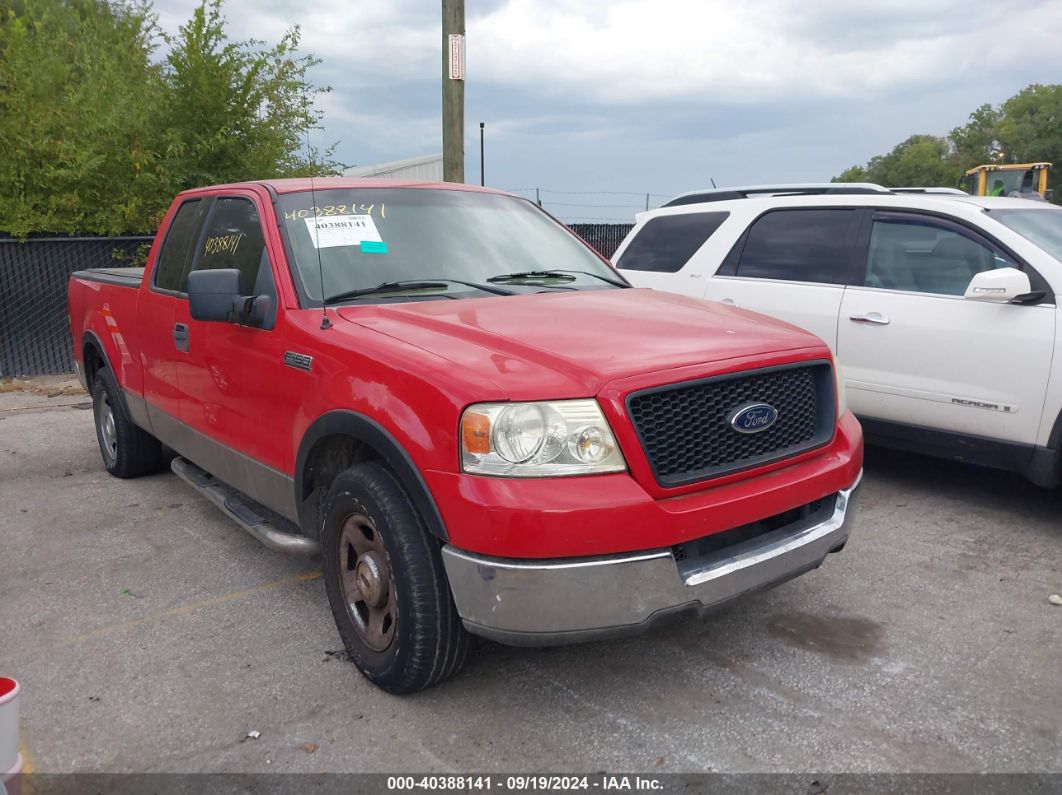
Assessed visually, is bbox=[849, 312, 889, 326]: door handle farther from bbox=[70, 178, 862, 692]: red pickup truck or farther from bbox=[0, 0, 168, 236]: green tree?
bbox=[0, 0, 168, 236]: green tree

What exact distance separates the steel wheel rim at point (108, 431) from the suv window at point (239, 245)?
2010 millimetres

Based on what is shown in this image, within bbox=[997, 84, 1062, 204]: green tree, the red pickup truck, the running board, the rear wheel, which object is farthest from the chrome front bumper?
bbox=[997, 84, 1062, 204]: green tree

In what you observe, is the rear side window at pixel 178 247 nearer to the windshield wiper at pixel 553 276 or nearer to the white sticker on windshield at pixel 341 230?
the white sticker on windshield at pixel 341 230

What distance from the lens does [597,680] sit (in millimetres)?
3420

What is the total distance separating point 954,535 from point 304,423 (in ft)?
11.6

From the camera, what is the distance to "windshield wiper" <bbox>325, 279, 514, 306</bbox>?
375cm

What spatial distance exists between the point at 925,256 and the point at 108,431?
5.48 meters

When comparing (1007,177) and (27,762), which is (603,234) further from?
(27,762)

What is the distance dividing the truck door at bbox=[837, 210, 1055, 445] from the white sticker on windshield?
3.16 m

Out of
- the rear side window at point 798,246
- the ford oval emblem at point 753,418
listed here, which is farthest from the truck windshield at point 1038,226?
the ford oval emblem at point 753,418

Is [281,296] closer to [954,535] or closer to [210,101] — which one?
[954,535]

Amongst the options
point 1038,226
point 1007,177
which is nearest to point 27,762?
point 1038,226

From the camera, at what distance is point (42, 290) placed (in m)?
10.2

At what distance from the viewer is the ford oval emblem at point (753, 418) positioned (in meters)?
3.07
